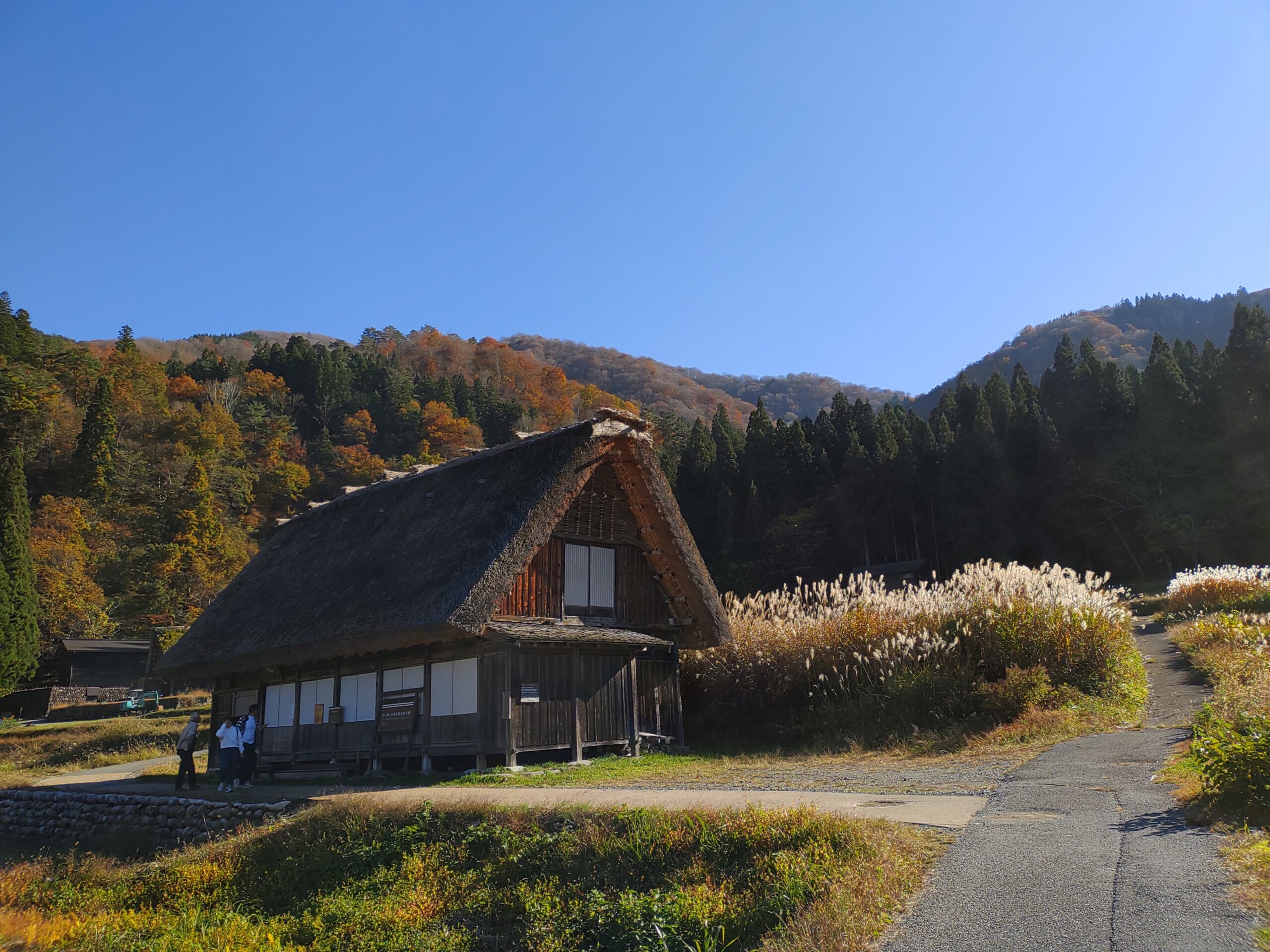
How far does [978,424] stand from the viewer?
150 feet

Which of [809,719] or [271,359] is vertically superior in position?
[271,359]

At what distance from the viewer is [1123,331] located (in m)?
106

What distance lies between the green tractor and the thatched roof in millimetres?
19422

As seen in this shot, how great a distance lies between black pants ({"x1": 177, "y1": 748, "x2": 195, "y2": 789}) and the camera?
595 inches

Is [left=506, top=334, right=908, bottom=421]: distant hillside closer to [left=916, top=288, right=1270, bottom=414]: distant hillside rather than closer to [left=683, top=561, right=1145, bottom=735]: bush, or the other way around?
[left=916, top=288, right=1270, bottom=414]: distant hillside

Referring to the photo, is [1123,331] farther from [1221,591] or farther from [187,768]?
[187,768]

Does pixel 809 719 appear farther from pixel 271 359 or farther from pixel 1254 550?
pixel 271 359

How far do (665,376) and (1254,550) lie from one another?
2894 inches

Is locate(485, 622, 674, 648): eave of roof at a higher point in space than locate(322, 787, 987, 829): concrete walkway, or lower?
higher

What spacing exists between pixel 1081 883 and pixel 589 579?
11.7 metres

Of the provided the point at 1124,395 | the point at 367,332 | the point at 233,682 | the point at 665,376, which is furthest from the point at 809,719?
the point at 367,332

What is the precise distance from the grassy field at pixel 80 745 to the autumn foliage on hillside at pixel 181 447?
16.8ft

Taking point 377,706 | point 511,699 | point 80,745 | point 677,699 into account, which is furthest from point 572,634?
point 80,745

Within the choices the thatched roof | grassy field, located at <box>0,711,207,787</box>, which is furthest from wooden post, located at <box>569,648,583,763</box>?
grassy field, located at <box>0,711,207,787</box>
